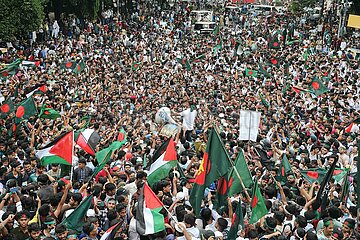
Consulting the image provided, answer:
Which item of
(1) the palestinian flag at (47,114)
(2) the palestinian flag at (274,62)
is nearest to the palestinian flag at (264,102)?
(1) the palestinian flag at (47,114)

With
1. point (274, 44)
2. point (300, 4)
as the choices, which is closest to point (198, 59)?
point (274, 44)

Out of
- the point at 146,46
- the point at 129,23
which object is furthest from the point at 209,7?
the point at 146,46

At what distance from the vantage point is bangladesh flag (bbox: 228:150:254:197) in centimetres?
622

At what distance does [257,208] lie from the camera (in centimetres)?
570

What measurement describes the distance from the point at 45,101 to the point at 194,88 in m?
5.52

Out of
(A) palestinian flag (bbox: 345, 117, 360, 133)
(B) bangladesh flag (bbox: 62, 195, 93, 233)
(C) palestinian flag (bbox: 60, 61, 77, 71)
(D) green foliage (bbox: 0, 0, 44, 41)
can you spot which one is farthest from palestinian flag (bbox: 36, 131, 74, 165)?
(D) green foliage (bbox: 0, 0, 44, 41)

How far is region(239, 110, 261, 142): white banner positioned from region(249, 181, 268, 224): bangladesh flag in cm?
279

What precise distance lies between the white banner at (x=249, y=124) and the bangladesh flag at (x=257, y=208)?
2792mm

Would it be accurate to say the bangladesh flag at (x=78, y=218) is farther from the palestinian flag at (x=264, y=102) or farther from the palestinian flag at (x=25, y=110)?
the palestinian flag at (x=264, y=102)

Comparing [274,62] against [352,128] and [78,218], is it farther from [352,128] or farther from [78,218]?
[78,218]

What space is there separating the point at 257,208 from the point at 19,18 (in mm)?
18784

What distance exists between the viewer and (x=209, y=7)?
46.8 m

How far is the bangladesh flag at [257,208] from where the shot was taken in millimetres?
5660

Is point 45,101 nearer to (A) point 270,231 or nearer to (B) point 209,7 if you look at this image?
(A) point 270,231
